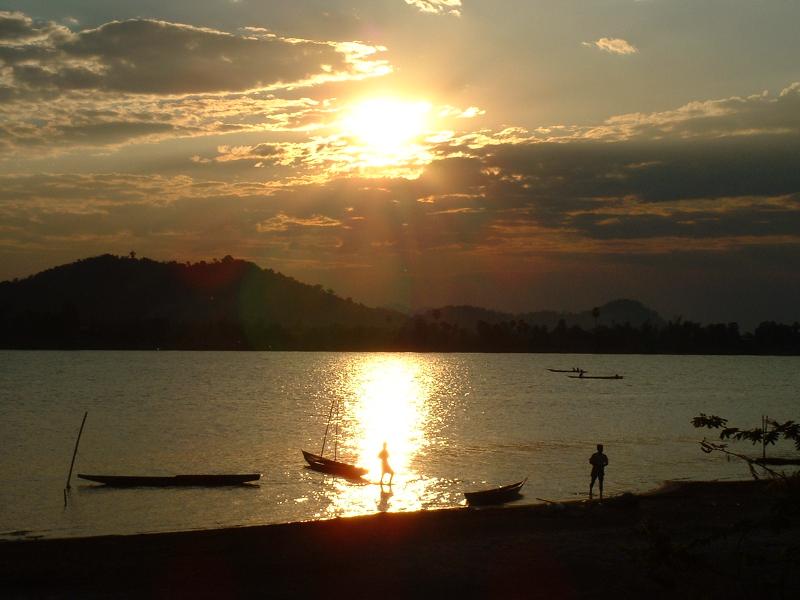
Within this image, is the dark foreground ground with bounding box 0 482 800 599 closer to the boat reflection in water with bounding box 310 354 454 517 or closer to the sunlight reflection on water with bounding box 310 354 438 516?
the boat reflection in water with bounding box 310 354 454 517

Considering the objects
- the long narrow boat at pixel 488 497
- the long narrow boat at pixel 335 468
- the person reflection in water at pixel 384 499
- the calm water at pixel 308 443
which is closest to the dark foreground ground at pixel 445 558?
the long narrow boat at pixel 488 497

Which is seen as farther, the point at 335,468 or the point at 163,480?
the point at 335,468

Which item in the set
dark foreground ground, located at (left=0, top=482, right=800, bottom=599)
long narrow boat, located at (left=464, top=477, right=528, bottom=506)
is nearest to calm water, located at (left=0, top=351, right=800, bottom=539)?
long narrow boat, located at (left=464, top=477, right=528, bottom=506)

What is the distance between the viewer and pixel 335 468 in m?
41.7

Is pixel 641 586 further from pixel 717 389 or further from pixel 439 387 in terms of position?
pixel 717 389

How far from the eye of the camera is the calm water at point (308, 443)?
109 feet

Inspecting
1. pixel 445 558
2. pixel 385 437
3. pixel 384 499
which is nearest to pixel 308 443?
pixel 385 437

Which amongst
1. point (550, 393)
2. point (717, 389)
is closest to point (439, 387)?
point (550, 393)

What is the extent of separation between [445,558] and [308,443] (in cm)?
3808

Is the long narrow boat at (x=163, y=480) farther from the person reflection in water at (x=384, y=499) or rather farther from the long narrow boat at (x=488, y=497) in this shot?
the long narrow boat at (x=488, y=497)

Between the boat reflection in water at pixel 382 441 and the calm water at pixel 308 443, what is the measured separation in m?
0.20

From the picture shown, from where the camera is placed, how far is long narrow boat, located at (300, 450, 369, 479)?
40469mm

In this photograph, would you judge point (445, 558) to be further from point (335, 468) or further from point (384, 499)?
point (335, 468)

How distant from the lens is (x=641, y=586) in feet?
58.4
